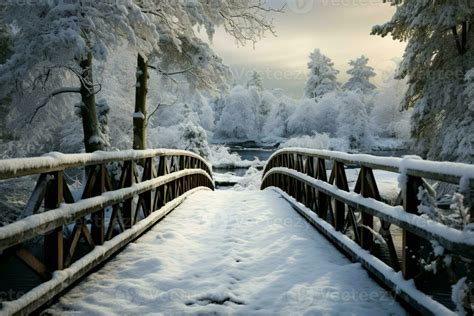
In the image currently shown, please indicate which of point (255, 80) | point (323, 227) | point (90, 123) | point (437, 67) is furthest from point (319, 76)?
point (323, 227)

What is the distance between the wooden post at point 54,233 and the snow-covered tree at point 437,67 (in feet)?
39.6

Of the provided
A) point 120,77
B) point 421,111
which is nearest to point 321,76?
point 120,77

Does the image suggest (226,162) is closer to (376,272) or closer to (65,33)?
(65,33)

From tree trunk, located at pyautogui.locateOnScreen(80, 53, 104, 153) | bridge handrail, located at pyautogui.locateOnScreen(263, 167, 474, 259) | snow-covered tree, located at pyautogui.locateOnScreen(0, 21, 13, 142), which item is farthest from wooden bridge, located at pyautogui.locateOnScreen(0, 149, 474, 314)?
Result: snow-covered tree, located at pyautogui.locateOnScreen(0, 21, 13, 142)

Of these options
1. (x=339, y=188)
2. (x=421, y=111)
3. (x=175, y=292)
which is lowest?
(x=175, y=292)

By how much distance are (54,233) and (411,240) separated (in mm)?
3402

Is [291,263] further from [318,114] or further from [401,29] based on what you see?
[318,114]

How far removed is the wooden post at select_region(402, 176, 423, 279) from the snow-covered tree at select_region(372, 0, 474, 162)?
1011 centimetres

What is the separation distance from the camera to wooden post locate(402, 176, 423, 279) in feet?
12.7

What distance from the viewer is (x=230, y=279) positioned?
4.74m

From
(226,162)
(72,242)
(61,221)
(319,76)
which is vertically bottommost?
(226,162)

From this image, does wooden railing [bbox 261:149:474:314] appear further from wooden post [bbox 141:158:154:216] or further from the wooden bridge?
wooden post [bbox 141:158:154:216]

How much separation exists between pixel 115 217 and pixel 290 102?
97382 millimetres

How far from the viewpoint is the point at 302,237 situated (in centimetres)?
671
